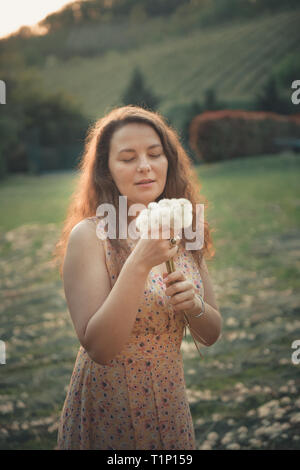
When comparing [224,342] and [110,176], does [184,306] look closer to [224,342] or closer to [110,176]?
[110,176]

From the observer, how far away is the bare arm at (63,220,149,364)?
134cm

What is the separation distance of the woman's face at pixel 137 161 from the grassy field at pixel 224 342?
1600 millimetres

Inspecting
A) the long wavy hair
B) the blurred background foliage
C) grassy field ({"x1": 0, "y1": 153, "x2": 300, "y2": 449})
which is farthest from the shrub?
A: the long wavy hair

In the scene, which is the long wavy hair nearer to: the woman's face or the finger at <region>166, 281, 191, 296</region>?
the woman's face

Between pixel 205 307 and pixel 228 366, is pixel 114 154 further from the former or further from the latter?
pixel 228 366

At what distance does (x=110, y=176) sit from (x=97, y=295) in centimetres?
50

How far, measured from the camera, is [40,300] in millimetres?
6301

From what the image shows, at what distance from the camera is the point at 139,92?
18234 mm

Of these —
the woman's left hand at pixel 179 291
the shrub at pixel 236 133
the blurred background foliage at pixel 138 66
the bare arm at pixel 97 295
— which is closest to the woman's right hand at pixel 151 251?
the bare arm at pixel 97 295

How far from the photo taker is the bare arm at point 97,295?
1.34 metres

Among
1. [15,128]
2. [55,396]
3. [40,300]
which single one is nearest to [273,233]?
[40,300]

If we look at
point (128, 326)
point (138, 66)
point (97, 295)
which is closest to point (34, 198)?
point (138, 66)

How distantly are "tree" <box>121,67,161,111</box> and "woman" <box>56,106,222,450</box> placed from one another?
54.6 ft
